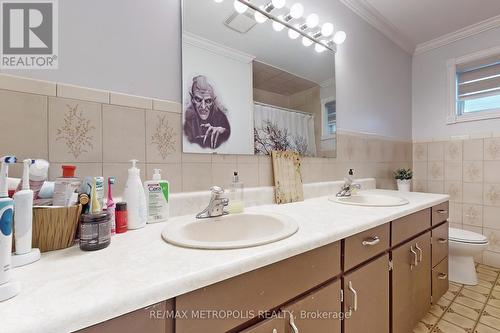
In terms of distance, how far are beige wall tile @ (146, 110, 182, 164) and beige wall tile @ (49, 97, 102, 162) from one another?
170 millimetres

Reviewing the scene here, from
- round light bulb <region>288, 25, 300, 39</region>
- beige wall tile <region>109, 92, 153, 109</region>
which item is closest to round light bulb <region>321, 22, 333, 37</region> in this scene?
round light bulb <region>288, 25, 300, 39</region>

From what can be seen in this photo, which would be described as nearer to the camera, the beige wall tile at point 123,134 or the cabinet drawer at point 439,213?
the beige wall tile at point 123,134

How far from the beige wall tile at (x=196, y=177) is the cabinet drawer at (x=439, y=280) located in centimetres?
145

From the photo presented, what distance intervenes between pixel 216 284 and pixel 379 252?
0.78 metres

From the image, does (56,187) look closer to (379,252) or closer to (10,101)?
(10,101)

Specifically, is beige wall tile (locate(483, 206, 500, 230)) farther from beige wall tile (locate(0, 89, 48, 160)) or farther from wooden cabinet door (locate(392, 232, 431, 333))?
beige wall tile (locate(0, 89, 48, 160))

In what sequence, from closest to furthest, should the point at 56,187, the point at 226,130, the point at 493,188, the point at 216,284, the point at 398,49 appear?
the point at 216,284 → the point at 56,187 → the point at 226,130 → the point at 493,188 → the point at 398,49

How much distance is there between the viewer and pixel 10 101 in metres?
0.69

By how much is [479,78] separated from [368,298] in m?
2.55

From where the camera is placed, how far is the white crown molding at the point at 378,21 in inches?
71.3

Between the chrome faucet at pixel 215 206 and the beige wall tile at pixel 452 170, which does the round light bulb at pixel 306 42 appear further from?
the beige wall tile at pixel 452 170

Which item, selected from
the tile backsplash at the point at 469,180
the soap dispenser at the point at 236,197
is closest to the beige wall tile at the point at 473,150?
the tile backsplash at the point at 469,180

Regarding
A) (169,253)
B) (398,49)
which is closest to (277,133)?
(169,253)

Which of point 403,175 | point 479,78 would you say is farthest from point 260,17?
point 479,78
